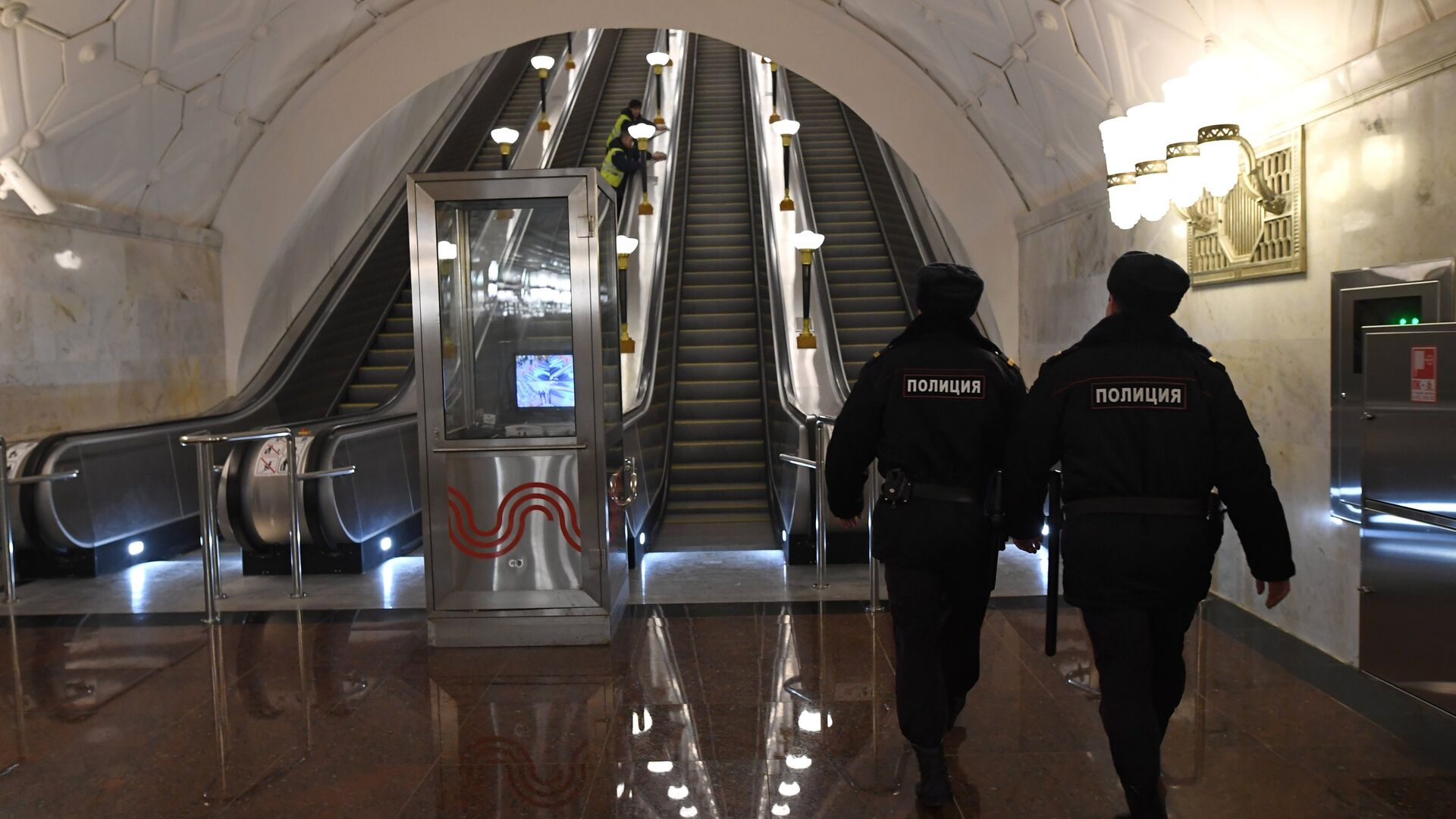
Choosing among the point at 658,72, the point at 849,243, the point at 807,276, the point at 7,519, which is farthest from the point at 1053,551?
the point at 658,72

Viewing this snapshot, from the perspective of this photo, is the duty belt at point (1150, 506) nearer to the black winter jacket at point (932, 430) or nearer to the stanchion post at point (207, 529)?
the black winter jacket at point (932, 430)

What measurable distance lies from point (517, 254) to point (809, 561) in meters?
2.65

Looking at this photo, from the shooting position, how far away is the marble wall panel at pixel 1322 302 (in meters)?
3.66

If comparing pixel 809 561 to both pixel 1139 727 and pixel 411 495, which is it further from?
pixel 1139 727

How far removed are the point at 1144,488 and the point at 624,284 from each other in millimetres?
8906

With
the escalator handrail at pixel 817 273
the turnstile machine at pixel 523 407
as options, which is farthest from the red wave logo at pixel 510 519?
the escalator handrail at pixel 817 273

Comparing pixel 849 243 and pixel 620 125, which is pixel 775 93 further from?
pixel 620 125

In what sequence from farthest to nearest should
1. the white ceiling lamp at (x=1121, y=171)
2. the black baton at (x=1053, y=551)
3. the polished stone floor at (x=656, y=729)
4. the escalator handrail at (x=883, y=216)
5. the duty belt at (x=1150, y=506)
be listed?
the escalator handrail at (x=883, y=216) < the white ceiling lamp at (x=1121, y=171) < the polished stone floor at (x=656, y=729) < the black baton at (x=1053, y=551) < the duty belt at (x=1150, y=506)

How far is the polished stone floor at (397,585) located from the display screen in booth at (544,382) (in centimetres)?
123

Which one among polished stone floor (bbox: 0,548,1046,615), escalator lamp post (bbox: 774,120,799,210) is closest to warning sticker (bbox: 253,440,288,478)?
polished stone floor (bbox: 0,548,1046,615)

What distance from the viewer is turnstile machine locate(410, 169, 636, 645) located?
489cm

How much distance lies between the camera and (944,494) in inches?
121

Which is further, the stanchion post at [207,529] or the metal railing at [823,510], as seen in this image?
the metal railing at [823,510]

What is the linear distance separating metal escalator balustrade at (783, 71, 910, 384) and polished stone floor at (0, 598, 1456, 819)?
5.83 m
